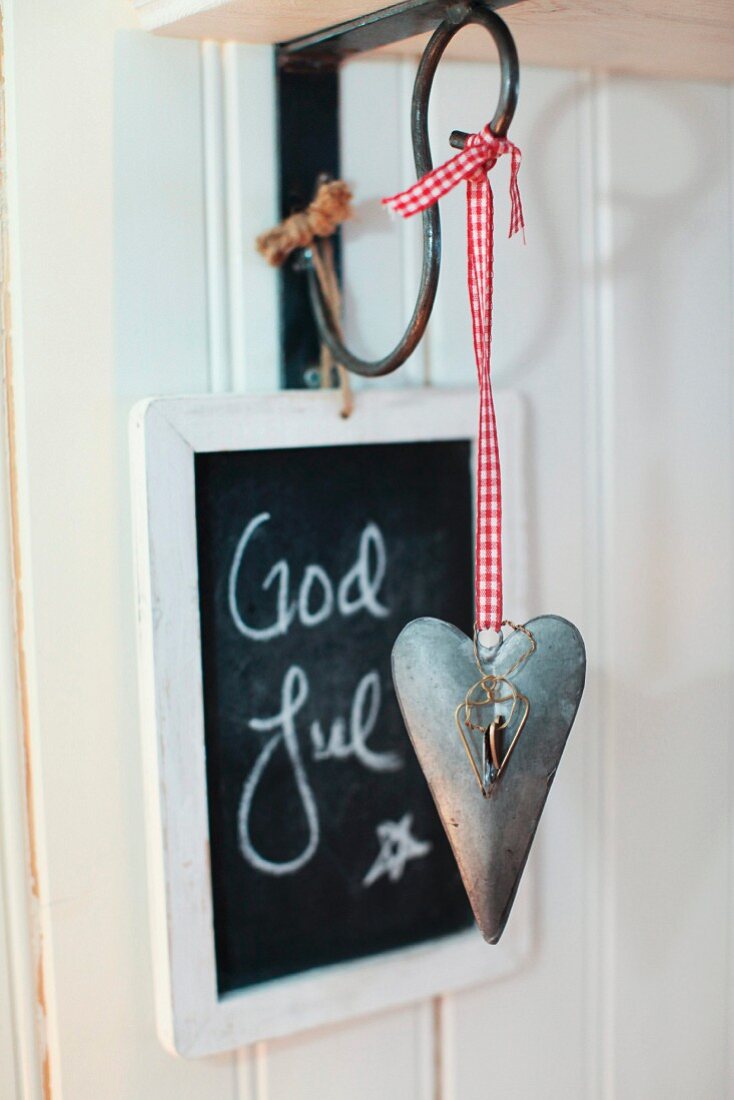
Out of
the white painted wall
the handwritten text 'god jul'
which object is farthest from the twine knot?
the handwritten text 'god jul'

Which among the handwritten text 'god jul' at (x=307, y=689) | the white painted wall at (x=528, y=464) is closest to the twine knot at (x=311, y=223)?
the white painted wall at (x=528, y=464)

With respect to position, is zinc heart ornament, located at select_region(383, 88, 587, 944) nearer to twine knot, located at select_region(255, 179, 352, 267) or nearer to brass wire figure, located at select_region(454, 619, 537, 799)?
brass wire figure, located at select_region(454, 619, 537, 799)

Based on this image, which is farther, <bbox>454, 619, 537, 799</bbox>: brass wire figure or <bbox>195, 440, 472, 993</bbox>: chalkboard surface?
<bbox>195, 440, 472, 993</bbox>: chalkboard surface

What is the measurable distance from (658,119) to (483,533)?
1.16ft

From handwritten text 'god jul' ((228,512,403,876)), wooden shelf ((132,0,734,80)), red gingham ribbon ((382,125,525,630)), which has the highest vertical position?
wooden shelf ((132,0,734,80))

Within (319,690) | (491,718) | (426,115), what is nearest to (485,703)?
(491,718)

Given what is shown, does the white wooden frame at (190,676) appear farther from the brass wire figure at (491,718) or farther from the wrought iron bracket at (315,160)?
the brass wire figure at (491,718)

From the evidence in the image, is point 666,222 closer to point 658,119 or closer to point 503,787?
point 658,119

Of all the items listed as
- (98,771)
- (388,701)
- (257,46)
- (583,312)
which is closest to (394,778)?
(388,701)

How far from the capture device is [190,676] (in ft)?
2.10

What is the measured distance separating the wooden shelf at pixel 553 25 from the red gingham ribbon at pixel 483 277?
8 cm

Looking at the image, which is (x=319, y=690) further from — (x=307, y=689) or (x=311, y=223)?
(x=311, y=223)

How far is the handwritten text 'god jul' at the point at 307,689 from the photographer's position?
67 centimetres

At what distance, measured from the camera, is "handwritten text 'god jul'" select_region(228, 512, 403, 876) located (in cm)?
67
